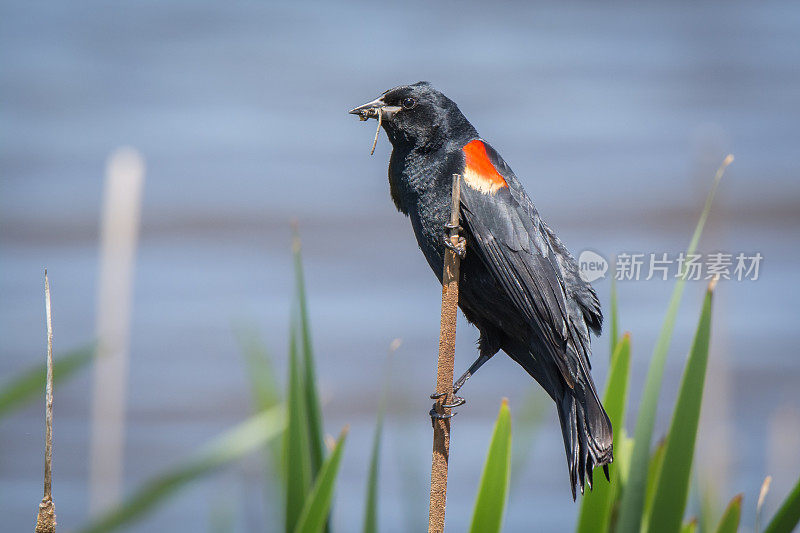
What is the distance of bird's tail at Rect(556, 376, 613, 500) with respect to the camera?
39.9 inches

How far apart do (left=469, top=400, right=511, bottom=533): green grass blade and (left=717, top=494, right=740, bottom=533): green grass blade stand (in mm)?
325

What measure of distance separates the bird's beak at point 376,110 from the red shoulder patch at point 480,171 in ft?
0.50

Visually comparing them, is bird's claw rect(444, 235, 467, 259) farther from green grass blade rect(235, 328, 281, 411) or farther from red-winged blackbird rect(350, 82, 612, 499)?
green grass blade rect(235, 328, 281, 411)

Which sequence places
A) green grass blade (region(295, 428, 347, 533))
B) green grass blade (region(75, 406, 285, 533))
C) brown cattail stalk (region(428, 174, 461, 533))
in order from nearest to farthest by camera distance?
brown cattail stalk (region(428, 174, 461, 533)), green grass blade (region(295, 428, 347, 533)), green grass blade (region(75, 406, 285, 533))

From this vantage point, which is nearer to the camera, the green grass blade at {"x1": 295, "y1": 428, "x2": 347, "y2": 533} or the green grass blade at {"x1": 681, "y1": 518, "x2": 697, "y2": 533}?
the green grass blade at {"x1": 295, "y1": 428, "x2": 347, "y2": 533}

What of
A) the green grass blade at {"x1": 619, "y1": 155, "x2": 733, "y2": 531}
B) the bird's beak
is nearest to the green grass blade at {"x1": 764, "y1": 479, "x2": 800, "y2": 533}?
the green grass blade at {"x1": 619, "y1": 155, "x2": 733, "y2": 531}

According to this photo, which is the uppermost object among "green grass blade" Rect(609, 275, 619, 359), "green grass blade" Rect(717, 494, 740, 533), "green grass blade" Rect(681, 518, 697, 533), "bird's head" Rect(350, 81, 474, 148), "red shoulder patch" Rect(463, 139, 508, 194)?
"bird's head" Rect(350, 81, 474, 148)

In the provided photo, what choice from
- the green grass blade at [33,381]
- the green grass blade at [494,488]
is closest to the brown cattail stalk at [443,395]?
the green grass blade at [494,488]

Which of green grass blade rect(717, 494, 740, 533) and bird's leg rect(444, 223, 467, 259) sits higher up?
bird's leg rect(444, 223, 467, 259)

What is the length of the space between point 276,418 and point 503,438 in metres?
0.44

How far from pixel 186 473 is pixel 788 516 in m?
0.86

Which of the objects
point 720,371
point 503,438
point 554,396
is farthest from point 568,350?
point 720,371

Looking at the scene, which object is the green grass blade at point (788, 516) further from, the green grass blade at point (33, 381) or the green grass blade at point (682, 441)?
the green grass blade at point (33, 381)

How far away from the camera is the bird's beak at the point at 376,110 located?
49.1 inches
